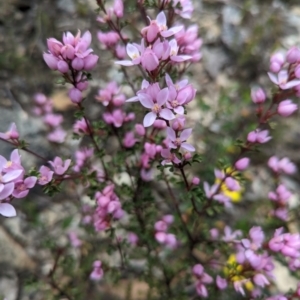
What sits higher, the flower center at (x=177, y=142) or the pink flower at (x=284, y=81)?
the flower center at (x=177, y=142)

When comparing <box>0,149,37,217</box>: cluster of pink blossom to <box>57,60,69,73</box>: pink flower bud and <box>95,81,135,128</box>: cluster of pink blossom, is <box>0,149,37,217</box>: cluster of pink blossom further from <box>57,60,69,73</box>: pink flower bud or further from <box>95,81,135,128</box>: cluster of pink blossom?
<box>95,81,135,128</box>: cluster of pink blossom

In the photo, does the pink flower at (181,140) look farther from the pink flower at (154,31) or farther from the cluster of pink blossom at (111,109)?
the cluster of pink blossom at (111,109)

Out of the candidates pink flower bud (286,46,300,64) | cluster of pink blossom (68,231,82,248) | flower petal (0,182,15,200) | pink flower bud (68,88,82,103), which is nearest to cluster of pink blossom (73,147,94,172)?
pink flower bud (68,88,82,103)

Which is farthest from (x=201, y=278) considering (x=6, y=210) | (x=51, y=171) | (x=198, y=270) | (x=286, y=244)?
(x=6, y=210)

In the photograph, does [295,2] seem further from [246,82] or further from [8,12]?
[8,12]

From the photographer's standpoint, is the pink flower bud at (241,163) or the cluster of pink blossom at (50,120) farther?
the cluster of pink blossom at (50,120)

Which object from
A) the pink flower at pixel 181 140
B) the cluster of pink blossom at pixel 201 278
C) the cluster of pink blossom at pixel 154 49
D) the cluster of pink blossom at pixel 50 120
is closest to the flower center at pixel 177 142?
the pink flower at pixel 181 140
